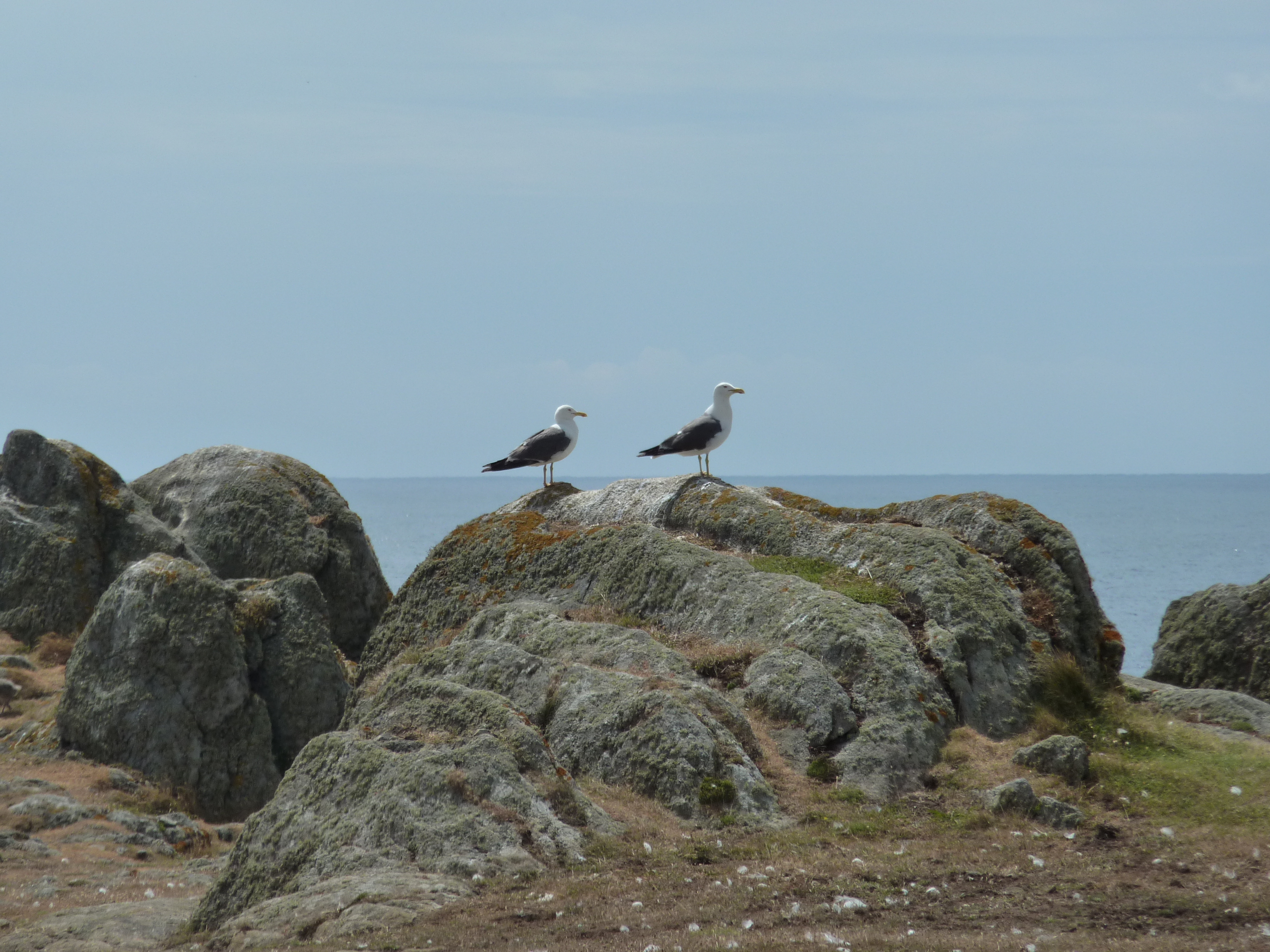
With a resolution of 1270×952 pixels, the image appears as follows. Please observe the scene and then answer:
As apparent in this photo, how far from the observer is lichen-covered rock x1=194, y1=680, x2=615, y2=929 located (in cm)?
1149

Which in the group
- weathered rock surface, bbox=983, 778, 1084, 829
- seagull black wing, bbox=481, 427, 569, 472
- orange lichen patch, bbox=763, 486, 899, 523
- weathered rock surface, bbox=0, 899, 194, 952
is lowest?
weathered rock surface, bbox=0, 899, 194, 952

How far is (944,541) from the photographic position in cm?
1894

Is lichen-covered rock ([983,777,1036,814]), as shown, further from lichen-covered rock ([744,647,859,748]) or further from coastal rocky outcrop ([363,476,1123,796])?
lichen-covered rock ([744,647,859,748])

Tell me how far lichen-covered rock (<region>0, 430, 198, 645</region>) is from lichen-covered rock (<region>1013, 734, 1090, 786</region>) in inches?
1103

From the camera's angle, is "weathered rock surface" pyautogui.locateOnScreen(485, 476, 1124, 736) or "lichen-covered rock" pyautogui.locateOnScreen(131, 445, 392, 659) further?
"lichen-covered rock" pyautogui.locateOnScreen(131, 445, 392, 659)

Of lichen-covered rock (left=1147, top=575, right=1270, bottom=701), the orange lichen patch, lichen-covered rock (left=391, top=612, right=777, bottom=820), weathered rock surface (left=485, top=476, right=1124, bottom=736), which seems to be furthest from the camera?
lichen-covered rock (left=1147, top=575, right=1270, bottom=701)

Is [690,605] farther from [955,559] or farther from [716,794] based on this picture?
[716,794]

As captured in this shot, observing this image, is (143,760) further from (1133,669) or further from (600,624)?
(1133,669)

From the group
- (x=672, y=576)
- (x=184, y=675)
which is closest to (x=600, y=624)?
(x=672, y=576)

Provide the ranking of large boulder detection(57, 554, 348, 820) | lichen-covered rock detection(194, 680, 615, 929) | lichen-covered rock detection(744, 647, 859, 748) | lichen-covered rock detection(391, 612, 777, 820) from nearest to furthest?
lichen-covered rock detection(194, 680, 615, 929) → lichen-covered rock detection(391, 612, 777, 820) → lichen-covered rock detection(744, 647, 859, 748) → large boulder detection(57, 554, 348, 820)

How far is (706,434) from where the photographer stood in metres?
23.8

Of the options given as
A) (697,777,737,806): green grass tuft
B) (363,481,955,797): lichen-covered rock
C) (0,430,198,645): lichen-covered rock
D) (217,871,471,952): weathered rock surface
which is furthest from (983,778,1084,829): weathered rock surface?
(0,430,198,645): lichen-covered rock

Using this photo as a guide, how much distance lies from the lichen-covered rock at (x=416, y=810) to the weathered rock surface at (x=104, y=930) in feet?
2.12

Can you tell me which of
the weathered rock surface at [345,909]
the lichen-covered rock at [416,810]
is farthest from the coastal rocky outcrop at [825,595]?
the weathered rock surface at [345,909]
